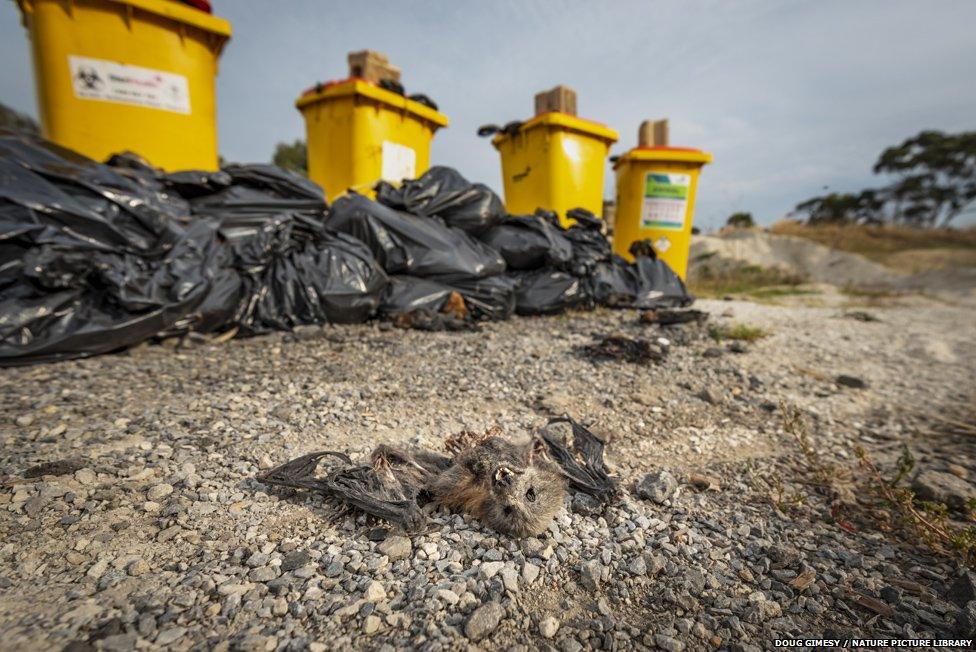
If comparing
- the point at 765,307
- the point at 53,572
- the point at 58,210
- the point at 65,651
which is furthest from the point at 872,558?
the point at 765,307

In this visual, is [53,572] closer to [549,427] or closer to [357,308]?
[549,427]

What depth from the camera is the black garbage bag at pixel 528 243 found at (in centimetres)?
345

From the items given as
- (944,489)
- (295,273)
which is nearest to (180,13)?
(295,273)

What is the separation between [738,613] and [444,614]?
0.61 metres

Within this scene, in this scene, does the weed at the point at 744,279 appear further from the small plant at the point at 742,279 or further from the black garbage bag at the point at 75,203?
the black garbage bag at the point at 75,203

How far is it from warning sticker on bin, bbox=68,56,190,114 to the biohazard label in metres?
1.46

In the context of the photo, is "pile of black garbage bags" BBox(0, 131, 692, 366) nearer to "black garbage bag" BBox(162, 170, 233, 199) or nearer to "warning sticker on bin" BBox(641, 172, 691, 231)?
"black garbage bag" BBox(162, 170, 233, 199)

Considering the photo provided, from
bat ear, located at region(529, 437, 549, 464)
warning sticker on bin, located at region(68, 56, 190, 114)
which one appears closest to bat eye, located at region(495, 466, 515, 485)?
bat ear, located at region(529, 437, 549, 464)

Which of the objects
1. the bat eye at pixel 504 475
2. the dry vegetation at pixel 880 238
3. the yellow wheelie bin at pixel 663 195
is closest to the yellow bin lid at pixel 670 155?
the yellow wheelie bin at pixel 663 195

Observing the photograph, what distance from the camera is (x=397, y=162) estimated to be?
4.02m

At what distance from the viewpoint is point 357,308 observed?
276cm

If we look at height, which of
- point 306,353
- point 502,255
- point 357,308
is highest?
point 502,255

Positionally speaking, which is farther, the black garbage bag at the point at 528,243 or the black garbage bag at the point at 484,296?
the black garbage bag at the point at 528,243

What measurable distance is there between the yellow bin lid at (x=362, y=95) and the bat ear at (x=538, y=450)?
11.2 feet
